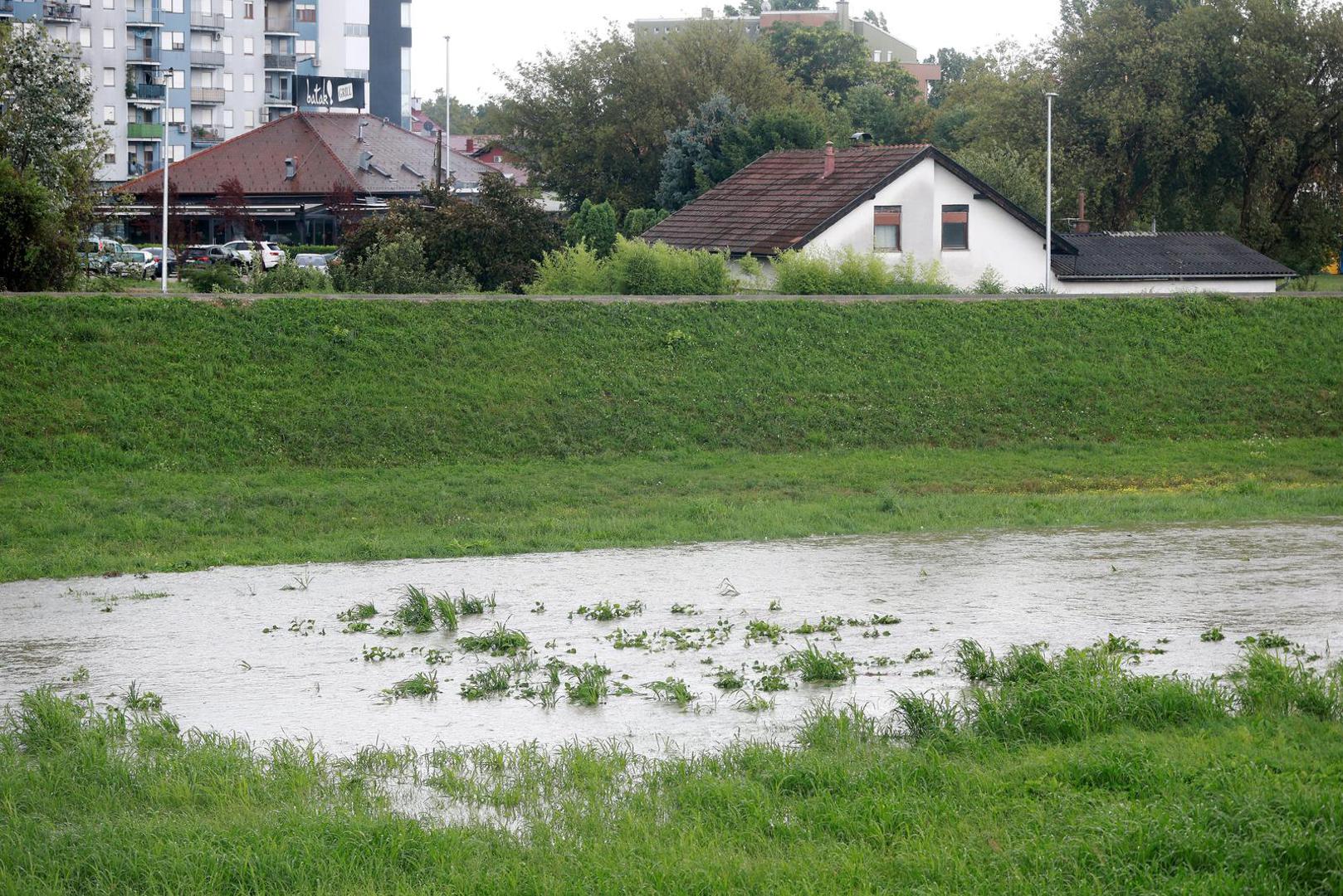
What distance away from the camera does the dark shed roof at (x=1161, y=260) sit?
133 ft

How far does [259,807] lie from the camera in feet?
27.6

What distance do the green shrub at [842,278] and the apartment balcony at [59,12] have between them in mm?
67782

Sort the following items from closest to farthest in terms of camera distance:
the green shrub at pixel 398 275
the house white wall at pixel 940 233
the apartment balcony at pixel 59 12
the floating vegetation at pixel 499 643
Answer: the floating vegetation at pixel 499 643
the green shrub at pixel 398 275
the house white wall at pixel 940 233
the apartment balcony at pixel 59 12

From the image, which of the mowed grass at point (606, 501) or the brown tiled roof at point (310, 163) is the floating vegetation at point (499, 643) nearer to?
the mowed grass at point (606, 501)

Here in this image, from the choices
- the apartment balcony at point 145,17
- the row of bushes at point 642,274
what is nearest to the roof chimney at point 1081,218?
the row of bushes at point 642,274

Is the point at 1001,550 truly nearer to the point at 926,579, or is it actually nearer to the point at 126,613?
the point at 926,579

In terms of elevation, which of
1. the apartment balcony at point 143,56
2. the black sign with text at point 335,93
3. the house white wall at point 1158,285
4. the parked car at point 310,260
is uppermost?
the apartment balcony at point 143,56

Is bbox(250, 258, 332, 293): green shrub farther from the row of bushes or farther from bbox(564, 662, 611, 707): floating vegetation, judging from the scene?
bbox(564, 662, 611, 707): floating vegetation

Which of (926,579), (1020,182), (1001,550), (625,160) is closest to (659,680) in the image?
(926,579)

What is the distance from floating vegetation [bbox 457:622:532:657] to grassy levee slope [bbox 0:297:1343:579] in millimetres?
4636

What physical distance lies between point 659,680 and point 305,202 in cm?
6458

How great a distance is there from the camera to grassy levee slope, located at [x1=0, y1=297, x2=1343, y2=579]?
19.1m

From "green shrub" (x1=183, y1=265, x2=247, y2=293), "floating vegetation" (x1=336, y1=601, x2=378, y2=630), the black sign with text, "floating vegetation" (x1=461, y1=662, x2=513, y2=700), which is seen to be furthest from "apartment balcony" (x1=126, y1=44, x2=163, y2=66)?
"floating vegetation" (x1=461, y1=662, x2=513, y2=700)

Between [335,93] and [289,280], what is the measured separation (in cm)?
6937
